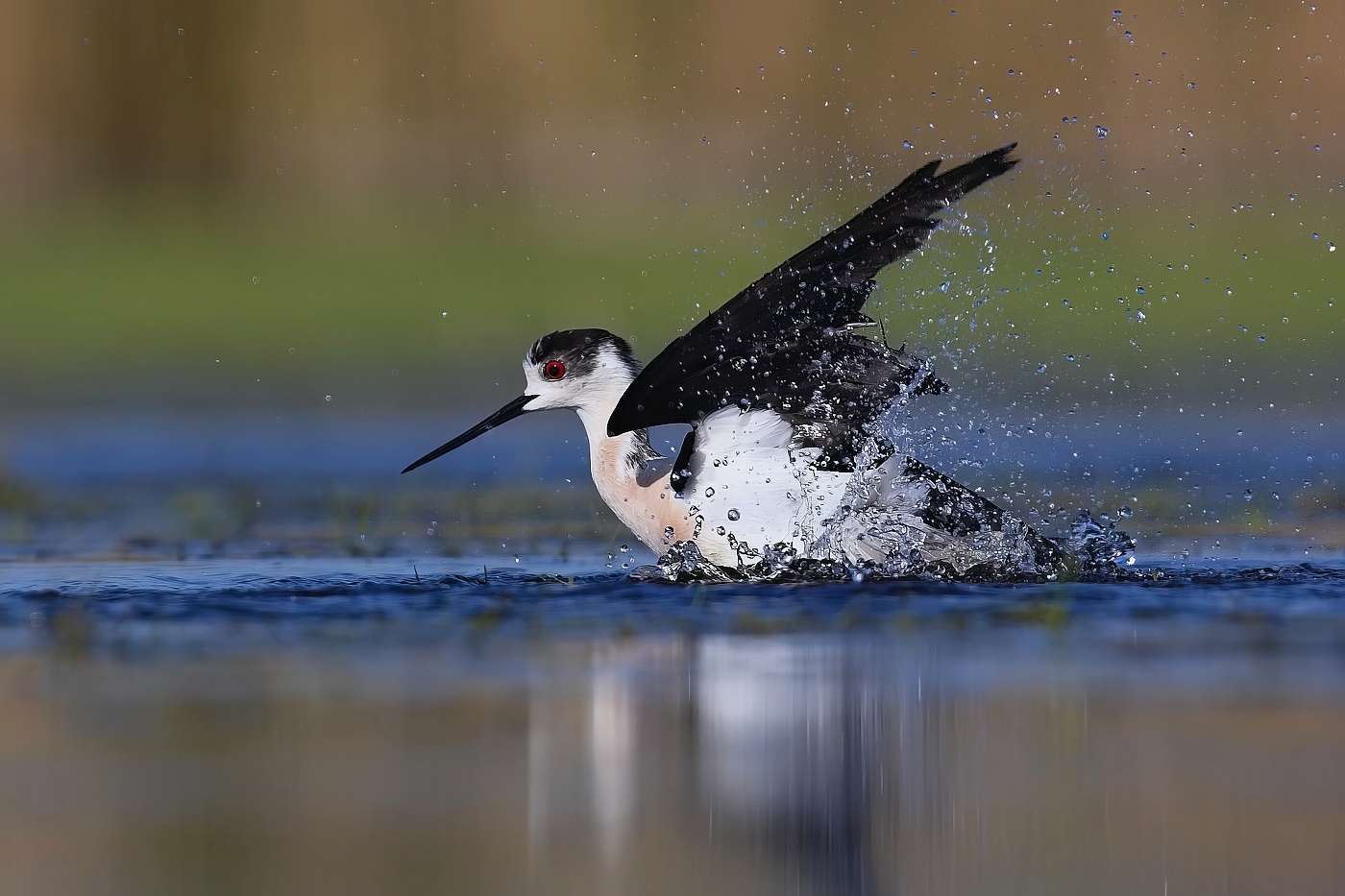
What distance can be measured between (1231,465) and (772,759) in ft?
19.2

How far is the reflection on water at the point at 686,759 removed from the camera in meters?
3.21

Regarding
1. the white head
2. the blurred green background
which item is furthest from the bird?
the blurred green background

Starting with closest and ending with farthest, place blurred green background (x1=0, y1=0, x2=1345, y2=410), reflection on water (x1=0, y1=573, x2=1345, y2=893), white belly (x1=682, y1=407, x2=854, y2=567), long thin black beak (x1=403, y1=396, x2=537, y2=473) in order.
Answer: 1. reflection on water (x1=0, y1=573, x2=1345, y2=893)
2. white belly (x1=682, y1=407, x2=854, y2=567)
3. long thin black beak (x1=403, y1=396, x2=537, y2=473)
4. blurred green background (x1=0, y1=0, x2=1345, y2=410)

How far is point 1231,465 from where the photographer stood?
30.1 feet

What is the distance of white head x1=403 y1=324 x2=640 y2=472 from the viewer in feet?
24.3

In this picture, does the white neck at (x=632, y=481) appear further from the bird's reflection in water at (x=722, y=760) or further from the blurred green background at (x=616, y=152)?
the blurred green background at (x=616, y=152)

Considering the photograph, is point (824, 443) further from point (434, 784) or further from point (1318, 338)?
point (1318, 338)

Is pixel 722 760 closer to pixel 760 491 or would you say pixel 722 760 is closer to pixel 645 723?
pixel 645 723

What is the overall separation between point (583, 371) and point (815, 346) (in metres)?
1.37

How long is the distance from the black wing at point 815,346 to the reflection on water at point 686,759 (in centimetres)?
119

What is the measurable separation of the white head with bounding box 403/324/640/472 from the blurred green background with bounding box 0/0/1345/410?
22.9ft

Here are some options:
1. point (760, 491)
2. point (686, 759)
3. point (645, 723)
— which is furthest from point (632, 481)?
point (686, 759)

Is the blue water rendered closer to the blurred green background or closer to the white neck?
the white neck

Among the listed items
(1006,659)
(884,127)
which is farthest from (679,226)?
(1006,659)
